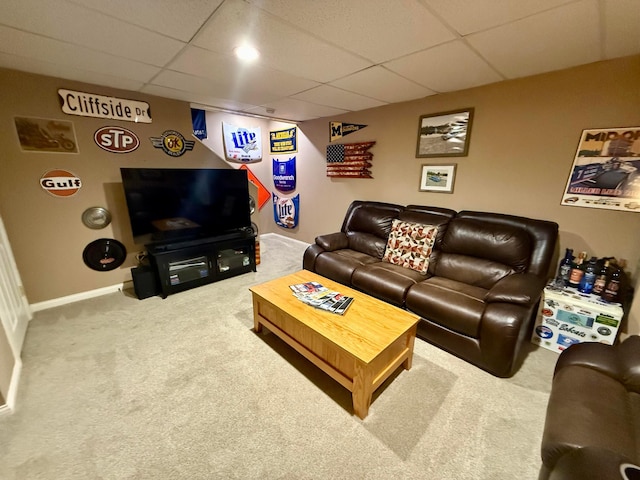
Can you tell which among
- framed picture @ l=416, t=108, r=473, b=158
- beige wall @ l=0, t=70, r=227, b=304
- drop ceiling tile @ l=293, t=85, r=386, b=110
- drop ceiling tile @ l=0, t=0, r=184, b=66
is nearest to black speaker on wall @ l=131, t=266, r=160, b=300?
beige wall @ l=0, t=70, r=227, b=304

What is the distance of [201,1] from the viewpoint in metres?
1.28

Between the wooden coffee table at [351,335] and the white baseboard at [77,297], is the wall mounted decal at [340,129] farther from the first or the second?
the white baseboard at [77,297]

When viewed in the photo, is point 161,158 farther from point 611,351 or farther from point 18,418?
point 611,351

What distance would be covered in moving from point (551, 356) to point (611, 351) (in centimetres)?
82

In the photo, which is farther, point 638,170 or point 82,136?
point 82,136

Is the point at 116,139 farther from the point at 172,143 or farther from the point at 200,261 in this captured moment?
the point at 200,261

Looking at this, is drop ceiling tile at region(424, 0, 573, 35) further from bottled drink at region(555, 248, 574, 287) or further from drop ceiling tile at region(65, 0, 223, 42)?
bottled drink at region(555, 248, 574, 287)

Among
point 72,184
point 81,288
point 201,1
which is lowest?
point 81,288

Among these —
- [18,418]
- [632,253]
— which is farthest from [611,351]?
[18,418]

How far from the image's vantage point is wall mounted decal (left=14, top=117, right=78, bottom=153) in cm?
233

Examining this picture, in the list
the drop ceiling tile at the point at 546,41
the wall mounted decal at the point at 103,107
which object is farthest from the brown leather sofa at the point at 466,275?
the wall mounted decal at the point at 103,107

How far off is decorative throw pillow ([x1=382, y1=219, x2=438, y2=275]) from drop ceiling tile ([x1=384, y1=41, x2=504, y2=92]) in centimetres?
137

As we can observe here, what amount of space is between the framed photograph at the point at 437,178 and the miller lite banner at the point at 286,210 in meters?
2.34

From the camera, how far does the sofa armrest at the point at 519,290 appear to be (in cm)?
177
